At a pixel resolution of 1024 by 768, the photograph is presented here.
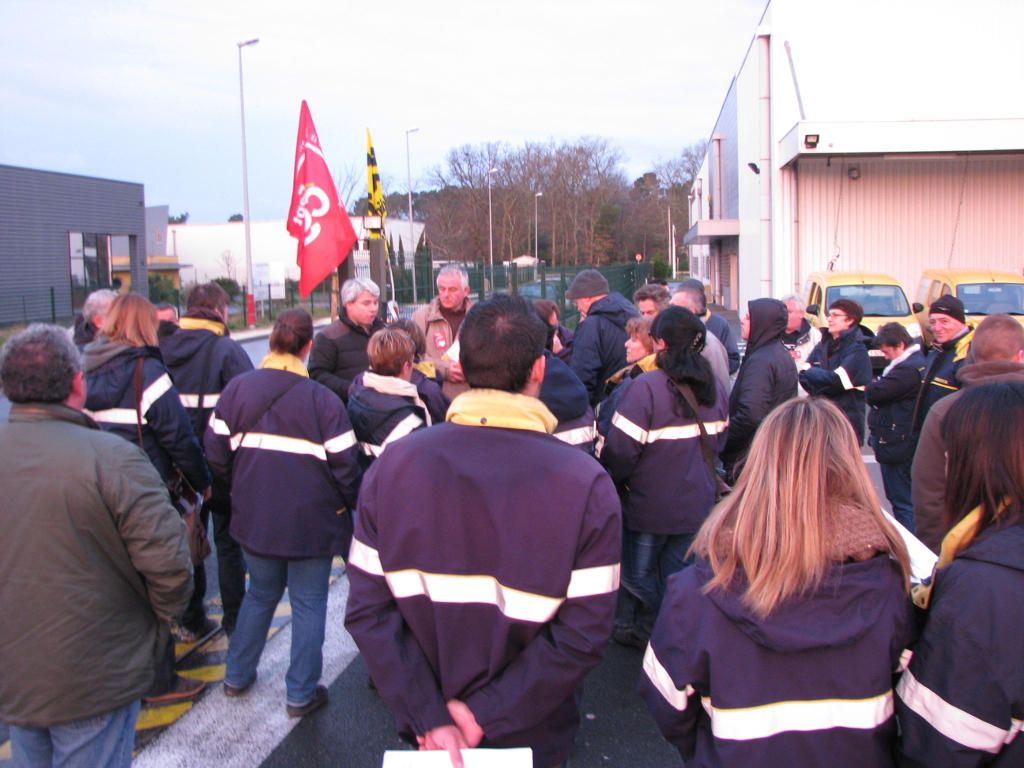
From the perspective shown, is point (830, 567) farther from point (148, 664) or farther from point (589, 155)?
point (589, 155)

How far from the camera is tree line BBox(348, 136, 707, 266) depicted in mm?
60094

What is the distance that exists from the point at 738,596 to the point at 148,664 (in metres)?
1.91

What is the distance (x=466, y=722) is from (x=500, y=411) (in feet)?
2.62

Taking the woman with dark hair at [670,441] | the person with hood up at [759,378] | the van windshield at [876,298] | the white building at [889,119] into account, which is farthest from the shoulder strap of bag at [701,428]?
the white building at [889,119]

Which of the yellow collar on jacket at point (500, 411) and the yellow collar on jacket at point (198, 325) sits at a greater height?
the yellow collar on jacket at point (198, 325)

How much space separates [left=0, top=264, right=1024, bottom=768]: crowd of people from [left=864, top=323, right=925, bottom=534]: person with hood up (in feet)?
4.99

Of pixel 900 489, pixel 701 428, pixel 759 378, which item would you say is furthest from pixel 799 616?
pixel 900 489

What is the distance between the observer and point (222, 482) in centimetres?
410

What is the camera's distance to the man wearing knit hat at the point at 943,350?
5129 millimetres

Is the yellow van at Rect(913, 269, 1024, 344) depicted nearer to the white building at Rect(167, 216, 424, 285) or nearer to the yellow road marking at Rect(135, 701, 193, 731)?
the yellow road marking at Rect(135, 701, 193, 731)

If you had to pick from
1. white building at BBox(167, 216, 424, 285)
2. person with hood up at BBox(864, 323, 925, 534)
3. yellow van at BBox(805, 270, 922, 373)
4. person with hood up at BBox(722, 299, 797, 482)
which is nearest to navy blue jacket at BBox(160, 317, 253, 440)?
person with hood up at BBox(722, 299, 797, 482)

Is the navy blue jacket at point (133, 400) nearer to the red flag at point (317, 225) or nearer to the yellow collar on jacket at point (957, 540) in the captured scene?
the red flag at point (317, 225)

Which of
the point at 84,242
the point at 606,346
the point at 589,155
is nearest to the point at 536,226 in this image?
the point at 589,155

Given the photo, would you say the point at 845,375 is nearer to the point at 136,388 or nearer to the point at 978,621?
the point at 978,621
